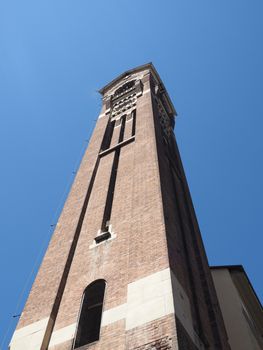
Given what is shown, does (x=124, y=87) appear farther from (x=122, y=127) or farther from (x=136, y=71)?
(x=122, y=127)

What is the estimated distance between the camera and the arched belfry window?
30.1 ft

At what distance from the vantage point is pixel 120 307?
29.1ft

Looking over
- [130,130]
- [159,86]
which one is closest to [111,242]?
[130,130]

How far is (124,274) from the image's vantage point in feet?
32.1

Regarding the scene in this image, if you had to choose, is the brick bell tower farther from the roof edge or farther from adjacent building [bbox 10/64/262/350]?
the roof edge

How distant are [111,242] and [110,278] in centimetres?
161

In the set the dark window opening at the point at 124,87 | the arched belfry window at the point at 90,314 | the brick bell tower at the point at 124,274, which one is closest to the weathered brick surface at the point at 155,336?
the brick bell tower at the point at 124,274

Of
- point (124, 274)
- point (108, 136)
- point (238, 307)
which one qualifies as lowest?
point (124, 274)

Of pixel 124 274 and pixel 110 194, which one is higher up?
pixel 110 194

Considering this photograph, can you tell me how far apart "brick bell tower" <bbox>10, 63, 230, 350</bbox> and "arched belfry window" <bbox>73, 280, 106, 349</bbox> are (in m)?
0.02

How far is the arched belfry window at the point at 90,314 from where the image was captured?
9.19 meters

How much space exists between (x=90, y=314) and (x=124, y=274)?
1.28 meters

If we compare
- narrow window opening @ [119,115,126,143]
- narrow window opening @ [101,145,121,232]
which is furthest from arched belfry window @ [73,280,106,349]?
narrow window opening @ [119,115,126,143]

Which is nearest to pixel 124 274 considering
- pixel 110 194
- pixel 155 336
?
pixel 155 336
